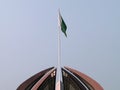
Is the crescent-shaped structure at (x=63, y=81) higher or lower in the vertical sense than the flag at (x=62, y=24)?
lower

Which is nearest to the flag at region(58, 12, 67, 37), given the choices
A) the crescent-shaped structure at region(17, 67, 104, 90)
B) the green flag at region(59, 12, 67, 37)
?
the green flag at region(59, 12, 67, 37)

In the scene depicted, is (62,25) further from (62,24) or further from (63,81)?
(63,81)

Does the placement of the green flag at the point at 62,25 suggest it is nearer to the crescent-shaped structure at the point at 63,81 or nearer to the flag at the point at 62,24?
the flag at the point at 62,24

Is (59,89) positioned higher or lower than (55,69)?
lower

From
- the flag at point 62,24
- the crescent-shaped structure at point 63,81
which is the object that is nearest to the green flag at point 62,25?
the flag at point 62,24

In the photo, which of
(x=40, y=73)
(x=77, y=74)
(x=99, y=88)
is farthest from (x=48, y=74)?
(x=99, y=88)

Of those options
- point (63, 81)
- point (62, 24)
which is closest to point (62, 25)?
point (62, 24)

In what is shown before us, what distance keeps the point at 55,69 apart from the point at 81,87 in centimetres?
253

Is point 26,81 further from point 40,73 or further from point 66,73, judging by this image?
point 66,73

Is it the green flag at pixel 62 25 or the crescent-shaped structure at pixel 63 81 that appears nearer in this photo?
the crescent-shaped structure at pixel 63 81

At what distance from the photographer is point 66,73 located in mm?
23922

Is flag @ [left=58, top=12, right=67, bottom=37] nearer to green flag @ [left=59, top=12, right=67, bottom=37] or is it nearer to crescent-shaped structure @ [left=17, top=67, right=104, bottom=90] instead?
green flag @ [left=59, top=12, right=67, bottom=37]

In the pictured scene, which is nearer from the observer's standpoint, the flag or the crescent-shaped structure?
the crescent-shaped structure

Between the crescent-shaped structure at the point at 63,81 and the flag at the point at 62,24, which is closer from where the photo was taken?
the crescent-shaped structure at the point at 63,81
